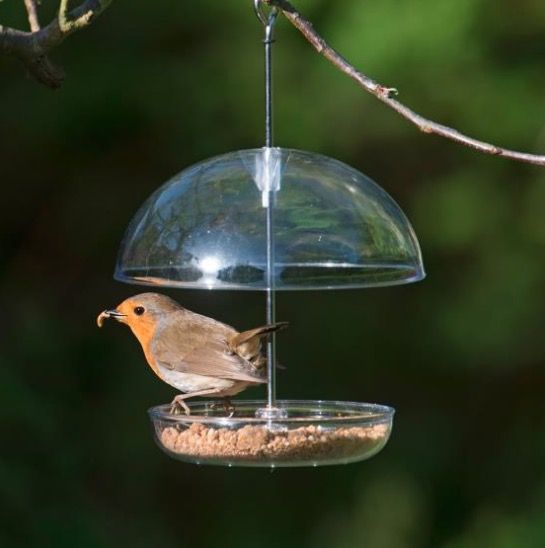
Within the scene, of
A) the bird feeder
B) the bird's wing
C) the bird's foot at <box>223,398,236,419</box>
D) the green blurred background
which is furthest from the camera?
the green blurred background

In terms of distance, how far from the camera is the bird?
2.72m

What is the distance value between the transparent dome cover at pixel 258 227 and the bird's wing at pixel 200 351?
231mm

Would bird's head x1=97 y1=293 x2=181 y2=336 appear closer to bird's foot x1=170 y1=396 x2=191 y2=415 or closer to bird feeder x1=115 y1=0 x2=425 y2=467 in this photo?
bird's foot x1=170 y1=396 x2=191 y2=415

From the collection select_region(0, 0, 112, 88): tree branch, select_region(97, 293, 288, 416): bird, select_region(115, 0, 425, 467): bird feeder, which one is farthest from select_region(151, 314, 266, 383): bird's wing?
select_region(0, 0, 112, 88): tree branch

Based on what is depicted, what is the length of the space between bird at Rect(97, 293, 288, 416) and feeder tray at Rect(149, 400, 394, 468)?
109 millimetres

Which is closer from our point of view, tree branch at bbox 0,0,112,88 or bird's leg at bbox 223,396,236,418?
tree branch at bbox 0,0,112,88

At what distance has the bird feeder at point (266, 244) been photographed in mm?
2412

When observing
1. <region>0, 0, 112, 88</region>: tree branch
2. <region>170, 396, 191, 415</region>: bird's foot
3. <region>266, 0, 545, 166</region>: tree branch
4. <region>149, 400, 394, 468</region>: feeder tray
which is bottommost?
<region>149, 400, 394, 468</region>: feeder tray

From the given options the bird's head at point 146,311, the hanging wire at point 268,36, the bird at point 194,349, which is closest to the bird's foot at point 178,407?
the bird at point 194,349

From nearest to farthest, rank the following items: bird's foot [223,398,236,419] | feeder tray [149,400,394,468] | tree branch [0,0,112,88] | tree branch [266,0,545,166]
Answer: tree branch [266,0,545,166]
tree branch [0,0,112,88]
feeder tray [149,400,394,468]
bird's foot [223,398,236,419]

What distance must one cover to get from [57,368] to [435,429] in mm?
1640

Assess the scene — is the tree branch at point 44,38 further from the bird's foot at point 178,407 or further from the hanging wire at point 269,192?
the bird's foot at point 178,407

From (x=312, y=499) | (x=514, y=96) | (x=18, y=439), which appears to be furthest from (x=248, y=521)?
(x=514, y=96)

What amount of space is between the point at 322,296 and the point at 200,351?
300 centimetres
